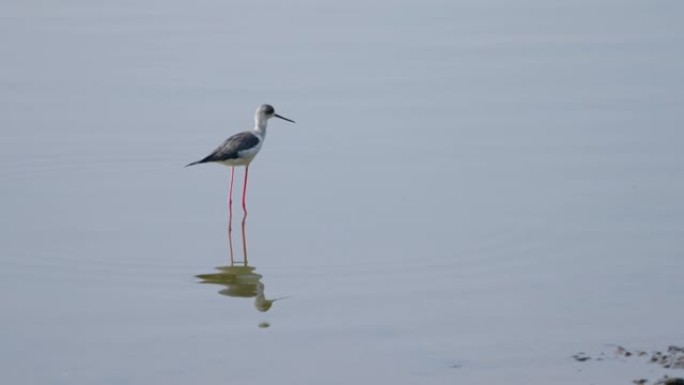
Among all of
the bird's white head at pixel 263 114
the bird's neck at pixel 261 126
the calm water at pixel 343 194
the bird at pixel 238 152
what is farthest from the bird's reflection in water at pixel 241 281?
the bird's white head at pixel 263 114

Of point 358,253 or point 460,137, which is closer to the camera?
point 358,253

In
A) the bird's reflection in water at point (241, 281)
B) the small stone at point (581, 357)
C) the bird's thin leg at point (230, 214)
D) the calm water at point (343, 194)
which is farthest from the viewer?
the bird's thin leg at point (230, 214)

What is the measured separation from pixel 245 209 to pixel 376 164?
1.33 meters

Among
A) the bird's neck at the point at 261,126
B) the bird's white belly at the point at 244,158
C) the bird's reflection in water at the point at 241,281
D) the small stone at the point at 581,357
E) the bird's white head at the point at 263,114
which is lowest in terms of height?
the small stone at the point at 581,357

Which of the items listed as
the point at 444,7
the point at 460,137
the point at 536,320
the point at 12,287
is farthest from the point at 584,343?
the point at 444,7

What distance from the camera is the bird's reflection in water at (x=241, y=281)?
879 centimetres

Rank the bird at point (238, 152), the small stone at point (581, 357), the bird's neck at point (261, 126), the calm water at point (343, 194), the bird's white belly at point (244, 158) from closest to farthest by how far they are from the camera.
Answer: the small stone at point (581, 357)
the calm water at point (343, 194)
the bird at point (238, 152)
the bird's white belly at point (244, 158)
the bird's neck at point (261, 126)

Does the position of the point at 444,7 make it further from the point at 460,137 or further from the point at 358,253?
the point at 358,253

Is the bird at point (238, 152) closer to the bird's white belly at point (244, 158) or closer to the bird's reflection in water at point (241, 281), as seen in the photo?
the bird's white belly at point (244, 158)

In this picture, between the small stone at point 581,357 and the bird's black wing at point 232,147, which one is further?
the bird's black wing at point 232,147

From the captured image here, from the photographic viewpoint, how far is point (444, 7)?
17953 millimetres

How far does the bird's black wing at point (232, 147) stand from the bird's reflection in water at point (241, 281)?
178 centimetres

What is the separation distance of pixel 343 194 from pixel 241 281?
1.94 metres

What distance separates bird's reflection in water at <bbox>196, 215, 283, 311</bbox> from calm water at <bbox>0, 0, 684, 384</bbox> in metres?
0.02
